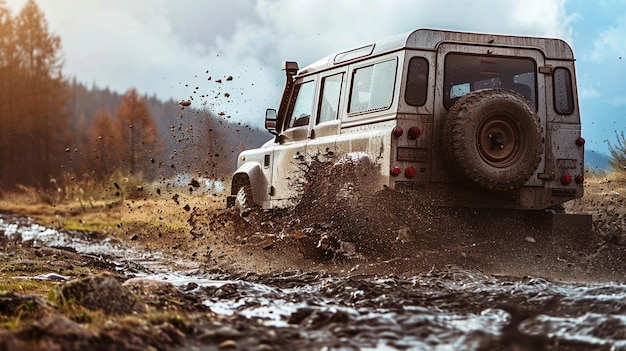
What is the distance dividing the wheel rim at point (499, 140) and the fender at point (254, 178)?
340 centimetres

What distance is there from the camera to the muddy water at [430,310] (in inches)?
193

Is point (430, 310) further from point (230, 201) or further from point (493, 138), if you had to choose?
point (230, 201)

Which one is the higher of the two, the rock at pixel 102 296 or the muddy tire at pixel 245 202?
the muddy tire at pixel 245 202

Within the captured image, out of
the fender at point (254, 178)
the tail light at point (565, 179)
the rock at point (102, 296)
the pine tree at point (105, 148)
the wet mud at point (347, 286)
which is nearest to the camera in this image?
the wet mud at point (347, 286)

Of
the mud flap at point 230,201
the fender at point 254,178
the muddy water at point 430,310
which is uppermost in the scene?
the fender at point 254,178

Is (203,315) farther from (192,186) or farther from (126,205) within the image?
(126,205)

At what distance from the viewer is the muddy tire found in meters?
11.3

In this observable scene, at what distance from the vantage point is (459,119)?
827 centimetres

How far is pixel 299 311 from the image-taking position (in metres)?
5.85

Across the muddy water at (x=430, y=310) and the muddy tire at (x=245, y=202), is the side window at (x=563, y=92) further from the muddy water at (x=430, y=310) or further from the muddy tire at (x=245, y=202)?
the muddy tire at (x=245, y=202)

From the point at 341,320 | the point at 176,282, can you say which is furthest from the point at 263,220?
the point at 341,320

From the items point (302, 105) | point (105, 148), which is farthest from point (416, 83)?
point (105, 148)

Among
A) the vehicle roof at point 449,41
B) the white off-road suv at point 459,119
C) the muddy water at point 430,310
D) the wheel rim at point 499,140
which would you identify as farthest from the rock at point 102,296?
the vehicle roof at point 449,41

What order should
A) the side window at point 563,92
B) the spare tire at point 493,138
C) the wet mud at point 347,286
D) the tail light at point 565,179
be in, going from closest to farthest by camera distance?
the wet mud at point 347,286, the spare tire at point 493,138, the tail light at point 565,179, the side window at point 563,92
